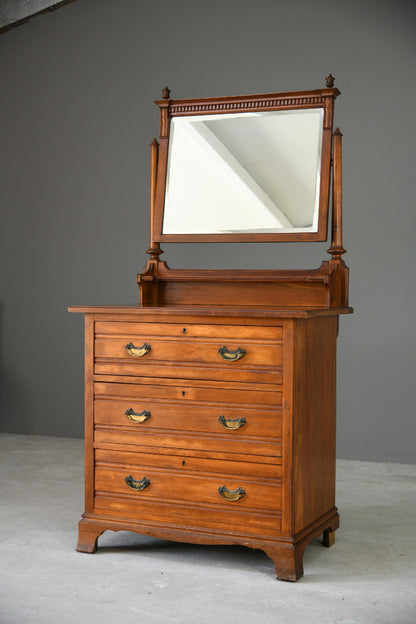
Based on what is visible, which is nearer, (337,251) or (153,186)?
(337,251)

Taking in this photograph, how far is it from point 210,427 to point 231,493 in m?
0.24

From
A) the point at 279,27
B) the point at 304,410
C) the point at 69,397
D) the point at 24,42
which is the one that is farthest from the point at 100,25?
the point at 304,410

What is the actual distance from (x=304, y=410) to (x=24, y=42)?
3.86 meters

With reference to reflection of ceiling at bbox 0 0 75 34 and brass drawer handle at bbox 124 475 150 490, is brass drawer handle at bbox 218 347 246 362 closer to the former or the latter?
brass drawer handle at bbox 124 475 150 490

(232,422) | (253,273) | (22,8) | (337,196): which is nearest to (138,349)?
(232,422)

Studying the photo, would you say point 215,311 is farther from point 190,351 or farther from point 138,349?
point 138,349

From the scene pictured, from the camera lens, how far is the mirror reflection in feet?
9.97

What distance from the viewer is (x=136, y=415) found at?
111 inches

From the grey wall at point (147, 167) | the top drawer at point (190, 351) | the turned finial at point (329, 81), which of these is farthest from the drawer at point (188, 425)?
the grey wall at point (147, 167)

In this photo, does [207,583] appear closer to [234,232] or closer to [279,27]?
[234,232]

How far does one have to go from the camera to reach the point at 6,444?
4977 millimetres

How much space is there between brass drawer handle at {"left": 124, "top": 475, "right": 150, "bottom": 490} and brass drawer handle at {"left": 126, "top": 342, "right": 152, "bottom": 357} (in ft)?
1.48

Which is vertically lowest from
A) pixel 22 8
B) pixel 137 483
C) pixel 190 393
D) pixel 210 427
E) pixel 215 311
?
pixel 137 483

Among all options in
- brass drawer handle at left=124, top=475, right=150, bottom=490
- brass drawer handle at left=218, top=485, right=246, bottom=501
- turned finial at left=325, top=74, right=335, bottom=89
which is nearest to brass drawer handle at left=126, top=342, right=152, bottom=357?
brass drawer handle at left=124, top=475, right=150, bottom=490
